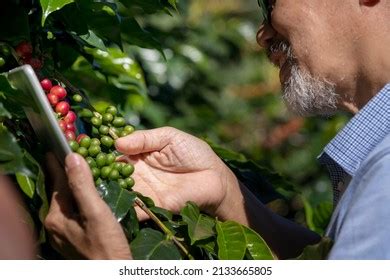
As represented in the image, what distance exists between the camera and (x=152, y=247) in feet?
6.26

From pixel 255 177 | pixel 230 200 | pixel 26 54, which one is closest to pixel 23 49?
pixel 26 54

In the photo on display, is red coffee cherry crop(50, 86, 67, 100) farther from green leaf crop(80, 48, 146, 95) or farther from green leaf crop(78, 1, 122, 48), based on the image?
green leaf crop(80, 48, 146, 95)

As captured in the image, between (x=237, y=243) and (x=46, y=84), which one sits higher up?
(x=46, y=84)

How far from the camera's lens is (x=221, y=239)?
1999 mm

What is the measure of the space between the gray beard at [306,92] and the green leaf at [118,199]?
0.70 meters

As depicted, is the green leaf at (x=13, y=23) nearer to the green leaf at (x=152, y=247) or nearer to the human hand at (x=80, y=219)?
the human hand at (x=80, y=219)

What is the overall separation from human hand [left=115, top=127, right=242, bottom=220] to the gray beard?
26 cm

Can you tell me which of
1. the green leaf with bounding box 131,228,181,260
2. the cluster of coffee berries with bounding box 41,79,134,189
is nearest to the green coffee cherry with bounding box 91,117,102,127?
the cluster of coffee berries with bounding box 41,79,134,189

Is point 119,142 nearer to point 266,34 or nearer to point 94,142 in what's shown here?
point 94,142

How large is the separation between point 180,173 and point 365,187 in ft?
2.39

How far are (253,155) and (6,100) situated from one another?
3501mm

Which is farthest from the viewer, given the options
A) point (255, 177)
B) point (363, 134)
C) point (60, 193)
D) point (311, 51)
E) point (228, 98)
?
point (228, 98)

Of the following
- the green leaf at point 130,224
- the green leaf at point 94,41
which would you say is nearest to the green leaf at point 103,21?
the green leaf at point 94,41

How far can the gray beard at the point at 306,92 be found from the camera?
96.3 inches
